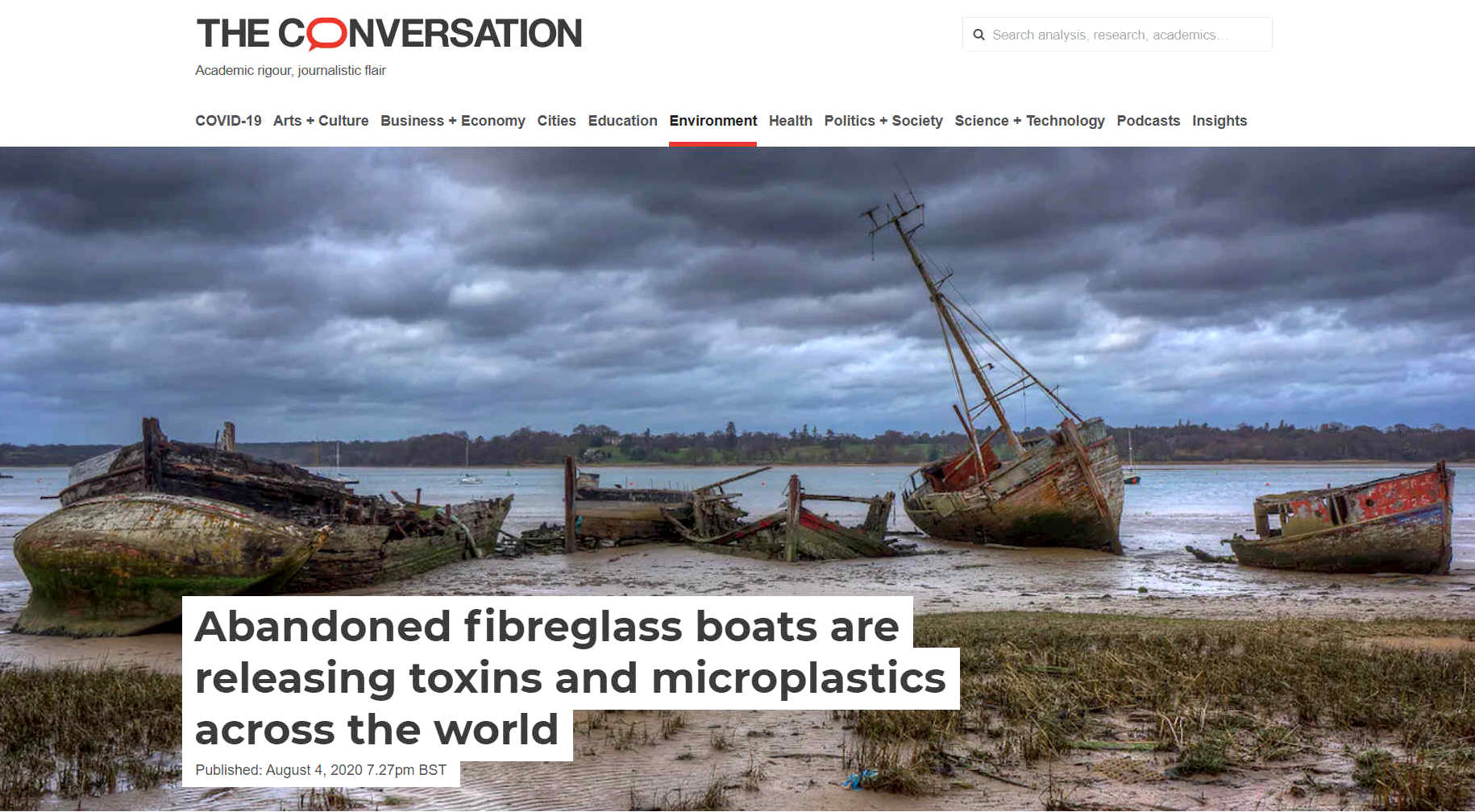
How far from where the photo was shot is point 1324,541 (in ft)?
75.3

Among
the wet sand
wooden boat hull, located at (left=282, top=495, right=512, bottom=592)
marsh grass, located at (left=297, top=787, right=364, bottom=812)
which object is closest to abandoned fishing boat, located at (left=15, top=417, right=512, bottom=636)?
wooden boat hull, located at (left=282, top=495, right=512, bottom=592)

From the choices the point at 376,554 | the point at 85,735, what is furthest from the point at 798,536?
the point at 85,735

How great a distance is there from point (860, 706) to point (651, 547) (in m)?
24.3

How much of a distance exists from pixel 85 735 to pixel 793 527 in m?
21.7

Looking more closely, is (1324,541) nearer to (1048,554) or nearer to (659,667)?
(1048,554)

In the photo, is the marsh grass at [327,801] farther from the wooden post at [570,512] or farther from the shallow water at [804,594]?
the wooden post at [570,512]

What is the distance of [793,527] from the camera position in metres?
27.5

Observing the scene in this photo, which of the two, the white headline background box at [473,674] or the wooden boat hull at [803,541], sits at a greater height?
the white headline background box at [473,674]

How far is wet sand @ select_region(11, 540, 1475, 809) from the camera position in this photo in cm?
567

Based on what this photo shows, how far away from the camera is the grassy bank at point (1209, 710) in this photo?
5.89m

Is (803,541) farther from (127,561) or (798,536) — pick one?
(127,561)

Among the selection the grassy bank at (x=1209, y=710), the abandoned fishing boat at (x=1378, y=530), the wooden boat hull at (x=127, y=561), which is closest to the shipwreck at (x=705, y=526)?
the abandoned fishing boat at (x=1378, y=530)
